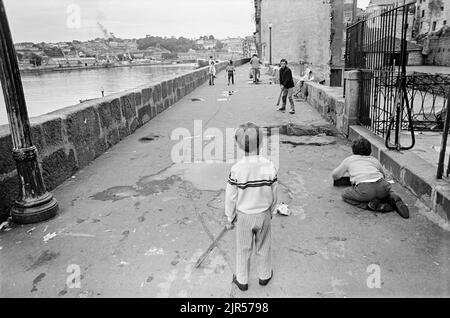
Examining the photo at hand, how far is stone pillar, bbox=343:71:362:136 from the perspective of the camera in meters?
7.38

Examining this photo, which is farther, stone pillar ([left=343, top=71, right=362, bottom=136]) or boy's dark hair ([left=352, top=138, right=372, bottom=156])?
stone pillar ([left=343, top=71, right=362, bottom=136])

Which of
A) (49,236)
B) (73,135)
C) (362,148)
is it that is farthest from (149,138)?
(362,148)

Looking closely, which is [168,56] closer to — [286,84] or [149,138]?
[286,84]

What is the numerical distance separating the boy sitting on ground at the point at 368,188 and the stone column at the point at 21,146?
3789 mm

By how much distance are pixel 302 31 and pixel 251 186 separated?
3985 cm

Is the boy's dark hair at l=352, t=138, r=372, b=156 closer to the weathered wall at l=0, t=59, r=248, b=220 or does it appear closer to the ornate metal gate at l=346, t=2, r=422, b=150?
the ornate metal gate at l=346, t=2, r=422, b=150

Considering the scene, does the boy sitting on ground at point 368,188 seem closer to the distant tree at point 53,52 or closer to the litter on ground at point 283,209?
the litter on ground at point 283,209

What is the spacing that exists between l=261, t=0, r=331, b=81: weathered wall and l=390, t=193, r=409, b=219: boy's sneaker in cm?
3400

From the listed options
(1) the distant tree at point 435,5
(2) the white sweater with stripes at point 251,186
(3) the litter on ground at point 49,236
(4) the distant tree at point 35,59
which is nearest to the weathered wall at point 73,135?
(3) the litter on ground at point 49,236

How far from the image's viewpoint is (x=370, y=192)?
429 centimetres

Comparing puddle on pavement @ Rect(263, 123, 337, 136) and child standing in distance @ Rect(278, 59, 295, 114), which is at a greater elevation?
child standing in distance @ Rect(278, 59, 295, 114)

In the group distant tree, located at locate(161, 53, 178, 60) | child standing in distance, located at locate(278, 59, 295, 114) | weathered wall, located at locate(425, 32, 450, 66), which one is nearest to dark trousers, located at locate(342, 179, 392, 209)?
child standing in distance, located at locate(278, 59, 295, 114)
